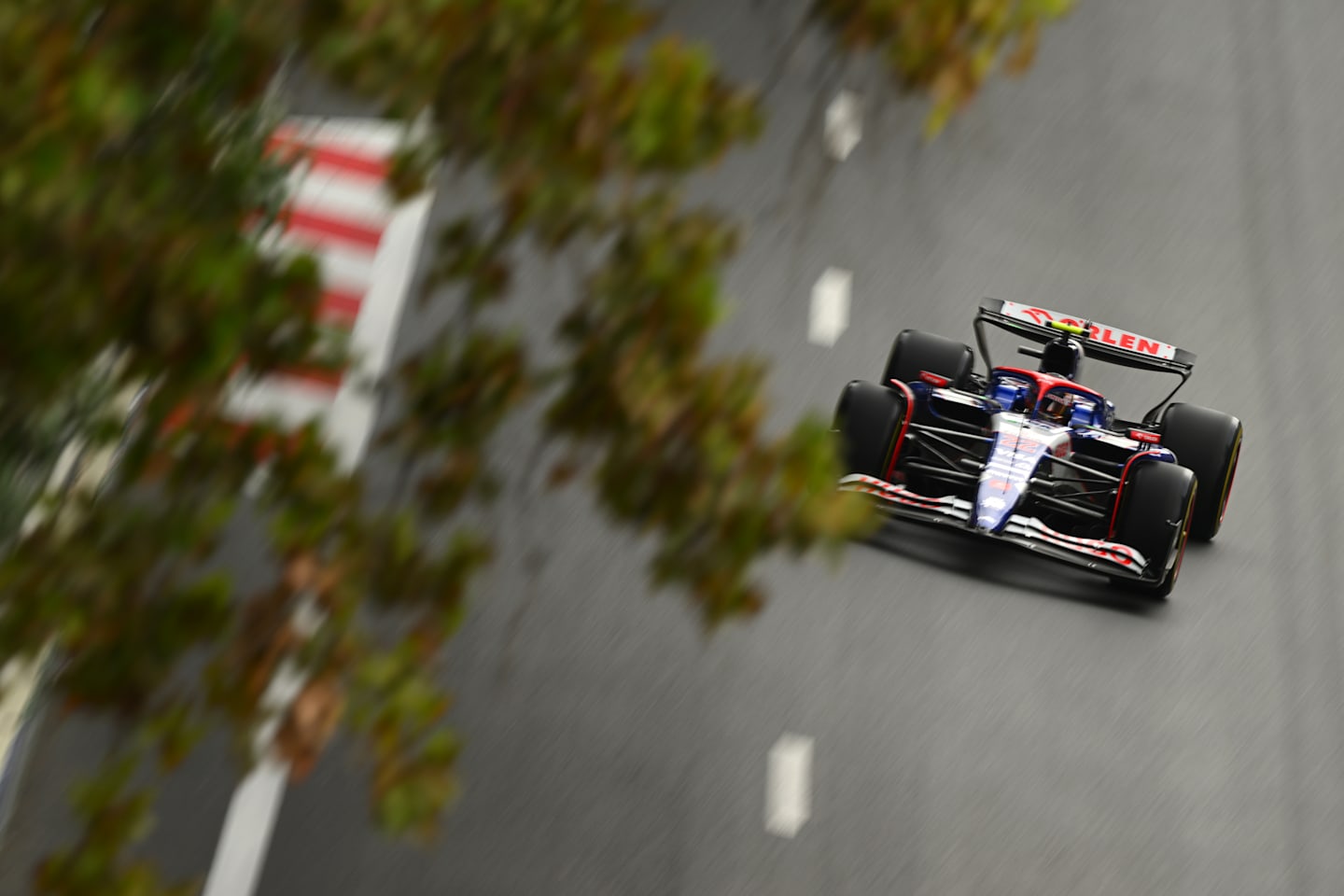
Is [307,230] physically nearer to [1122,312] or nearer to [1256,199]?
[1122,312]

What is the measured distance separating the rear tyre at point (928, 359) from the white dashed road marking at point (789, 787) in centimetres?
260

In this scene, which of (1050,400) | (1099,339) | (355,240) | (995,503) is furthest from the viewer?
(355,240)

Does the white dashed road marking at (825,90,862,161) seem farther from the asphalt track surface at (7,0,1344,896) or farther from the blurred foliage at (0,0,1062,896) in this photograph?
the blurred foliage at (0,0,1062,896)

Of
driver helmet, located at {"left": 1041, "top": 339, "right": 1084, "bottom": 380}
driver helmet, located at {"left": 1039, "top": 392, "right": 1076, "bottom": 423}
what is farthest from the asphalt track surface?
driver helmet, located at {"left": 1041, "top": 339, "right": 1084, "bottom": 380}

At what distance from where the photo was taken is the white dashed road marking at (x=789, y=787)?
7516 mm

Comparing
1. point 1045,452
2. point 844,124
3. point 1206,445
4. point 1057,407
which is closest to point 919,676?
point 1045,452

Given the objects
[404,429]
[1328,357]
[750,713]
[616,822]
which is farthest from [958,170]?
[404,429]

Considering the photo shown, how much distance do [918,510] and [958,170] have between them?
184 inches

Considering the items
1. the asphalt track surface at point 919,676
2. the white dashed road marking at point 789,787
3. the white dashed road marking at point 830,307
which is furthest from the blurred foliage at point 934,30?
the white dashed road marking at point 830,307

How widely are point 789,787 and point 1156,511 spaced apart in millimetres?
2469

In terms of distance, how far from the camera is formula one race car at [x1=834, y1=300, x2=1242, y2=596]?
9.09 m

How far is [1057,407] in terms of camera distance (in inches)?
387

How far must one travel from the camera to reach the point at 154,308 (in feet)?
7.96

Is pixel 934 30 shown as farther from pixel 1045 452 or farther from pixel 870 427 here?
pixel 1045 452
